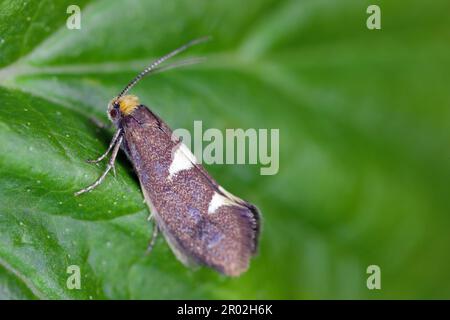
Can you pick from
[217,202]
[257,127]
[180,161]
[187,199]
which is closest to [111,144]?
[180,161]

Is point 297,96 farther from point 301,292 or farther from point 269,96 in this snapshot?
point 301,292

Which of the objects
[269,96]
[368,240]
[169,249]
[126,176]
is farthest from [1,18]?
[368,240]

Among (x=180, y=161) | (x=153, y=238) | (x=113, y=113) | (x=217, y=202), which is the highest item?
(x=113, y=113)

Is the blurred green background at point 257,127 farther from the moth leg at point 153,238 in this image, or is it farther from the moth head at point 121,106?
the moth head at point 121,106

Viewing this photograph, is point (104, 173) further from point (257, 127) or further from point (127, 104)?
point (257, 127)

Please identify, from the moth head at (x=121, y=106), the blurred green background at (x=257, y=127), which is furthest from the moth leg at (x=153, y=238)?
the moth head at (x=121, y=106)

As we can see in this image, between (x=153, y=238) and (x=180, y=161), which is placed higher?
(x=180, y=161)
